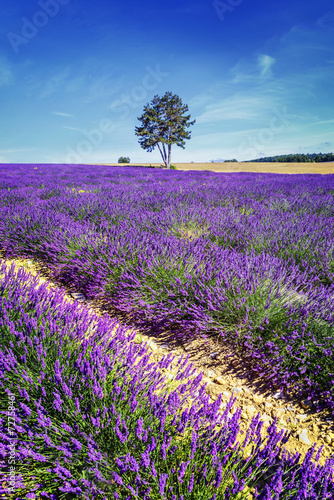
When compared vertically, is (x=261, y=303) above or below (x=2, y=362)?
below

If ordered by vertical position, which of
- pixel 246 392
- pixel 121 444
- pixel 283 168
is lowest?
pixel 246 392

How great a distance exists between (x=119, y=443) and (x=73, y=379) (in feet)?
1.06

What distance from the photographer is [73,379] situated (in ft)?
3.59

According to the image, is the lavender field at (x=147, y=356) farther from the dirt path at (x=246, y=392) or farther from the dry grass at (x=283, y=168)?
the dry grass at (x=283, y=168)

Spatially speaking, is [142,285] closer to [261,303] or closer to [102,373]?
[261,303]

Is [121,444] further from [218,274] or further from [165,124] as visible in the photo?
[165,124]

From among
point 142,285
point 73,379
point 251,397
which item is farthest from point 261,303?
point 73,379

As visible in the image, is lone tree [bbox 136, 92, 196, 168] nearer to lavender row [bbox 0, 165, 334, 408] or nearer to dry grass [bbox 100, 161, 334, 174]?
dry grass [bbox 100, 161, 334, 174]

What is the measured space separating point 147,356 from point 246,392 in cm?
77

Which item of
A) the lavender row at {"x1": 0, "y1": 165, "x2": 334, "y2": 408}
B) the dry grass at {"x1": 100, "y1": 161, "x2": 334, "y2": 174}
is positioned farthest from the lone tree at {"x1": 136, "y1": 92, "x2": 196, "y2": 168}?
the lavender row at {"x1": 0, "y1": 165, "x2": 334, "y2": 408}

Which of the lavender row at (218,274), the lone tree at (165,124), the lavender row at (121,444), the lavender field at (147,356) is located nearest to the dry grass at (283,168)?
the lone tree at (165,124)

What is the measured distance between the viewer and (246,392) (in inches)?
61.0

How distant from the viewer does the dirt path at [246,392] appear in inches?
50.1

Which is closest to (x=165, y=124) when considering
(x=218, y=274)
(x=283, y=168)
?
(x=283, y=168)
